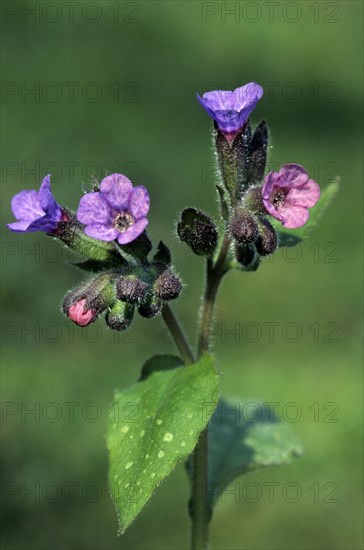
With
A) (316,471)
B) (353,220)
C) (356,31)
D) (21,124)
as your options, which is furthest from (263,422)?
(356,31)

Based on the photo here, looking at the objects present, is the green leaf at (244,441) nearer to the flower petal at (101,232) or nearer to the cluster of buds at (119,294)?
the cluster of buds at (119,294)

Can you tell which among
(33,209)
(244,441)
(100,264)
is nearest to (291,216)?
(100,264)

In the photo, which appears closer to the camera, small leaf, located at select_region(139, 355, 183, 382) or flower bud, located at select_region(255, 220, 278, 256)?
flower bud, located at select_region(255, 220, 278, 256)

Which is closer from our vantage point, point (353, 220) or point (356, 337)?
point (356, 337)

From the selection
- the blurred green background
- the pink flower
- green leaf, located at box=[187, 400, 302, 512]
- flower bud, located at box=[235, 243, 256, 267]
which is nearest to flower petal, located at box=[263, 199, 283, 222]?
flower bud, located at box=[235, 243, 256, 267]

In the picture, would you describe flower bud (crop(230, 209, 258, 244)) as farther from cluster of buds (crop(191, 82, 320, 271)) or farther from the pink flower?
the pink flower

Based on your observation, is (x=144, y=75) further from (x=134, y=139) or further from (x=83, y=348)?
(x=83, y=348)
